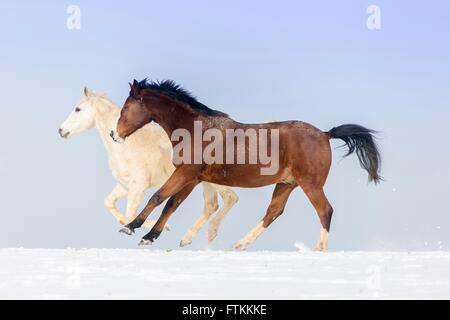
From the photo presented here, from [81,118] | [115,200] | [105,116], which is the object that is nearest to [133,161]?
[115,200]

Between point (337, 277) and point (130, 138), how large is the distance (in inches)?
240

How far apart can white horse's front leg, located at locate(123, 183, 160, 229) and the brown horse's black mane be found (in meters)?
1.89

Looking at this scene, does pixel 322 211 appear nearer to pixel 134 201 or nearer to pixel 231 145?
pixel 231 145

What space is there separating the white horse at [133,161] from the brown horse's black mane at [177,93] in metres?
1.66

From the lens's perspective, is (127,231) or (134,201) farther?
(134,201)

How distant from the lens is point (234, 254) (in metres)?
8.97

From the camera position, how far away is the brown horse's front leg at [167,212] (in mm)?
9891

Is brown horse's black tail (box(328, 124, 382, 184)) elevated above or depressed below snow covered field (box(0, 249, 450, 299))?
above

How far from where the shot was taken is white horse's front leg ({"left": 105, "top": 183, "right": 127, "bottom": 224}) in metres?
11.9

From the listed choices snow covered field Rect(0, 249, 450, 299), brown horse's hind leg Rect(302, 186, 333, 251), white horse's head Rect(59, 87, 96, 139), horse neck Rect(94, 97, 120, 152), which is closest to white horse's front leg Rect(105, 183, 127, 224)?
horse neck Rect(94, 97, 120, 152)

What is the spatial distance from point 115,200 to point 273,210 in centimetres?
281

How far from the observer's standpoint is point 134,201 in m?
11.6

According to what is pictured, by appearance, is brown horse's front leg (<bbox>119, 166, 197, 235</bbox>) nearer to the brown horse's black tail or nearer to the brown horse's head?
the brown horse's head
